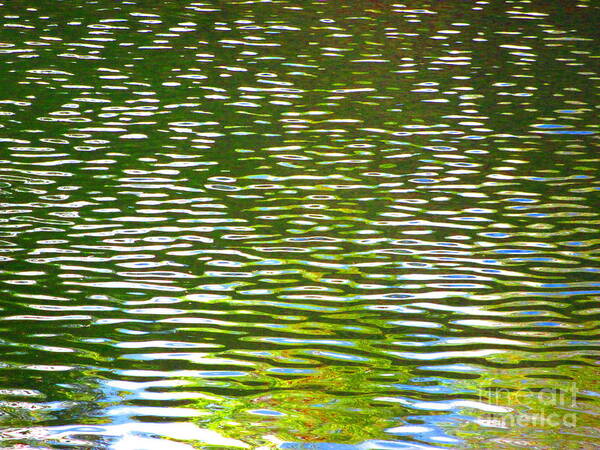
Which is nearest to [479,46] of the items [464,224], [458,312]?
[464,224]

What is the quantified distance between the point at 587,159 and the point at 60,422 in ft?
28.9

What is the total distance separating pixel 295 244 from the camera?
992 centimetres

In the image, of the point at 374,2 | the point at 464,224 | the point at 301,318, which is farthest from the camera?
the point at 374,2

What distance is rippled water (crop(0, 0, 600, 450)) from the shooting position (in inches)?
267

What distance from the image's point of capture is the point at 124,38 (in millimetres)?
18953

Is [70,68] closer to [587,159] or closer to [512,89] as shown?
[512,89]

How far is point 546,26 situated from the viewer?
21719 millimetres

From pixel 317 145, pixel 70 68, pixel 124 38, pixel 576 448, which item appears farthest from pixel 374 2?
pixel 576 448

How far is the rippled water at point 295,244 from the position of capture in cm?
679

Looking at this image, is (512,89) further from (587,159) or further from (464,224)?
(464,224)

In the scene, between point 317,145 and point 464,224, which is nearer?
point 464,224

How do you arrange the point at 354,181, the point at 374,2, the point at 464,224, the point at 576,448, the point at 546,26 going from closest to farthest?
the point at 576,448, the point at 464,224, the point at 354,181, the point at 546,26, the point at 374,2

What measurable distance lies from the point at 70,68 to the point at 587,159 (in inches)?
351

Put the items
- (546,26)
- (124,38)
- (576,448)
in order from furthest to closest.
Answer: (546,26), (124,38), (576,448)
